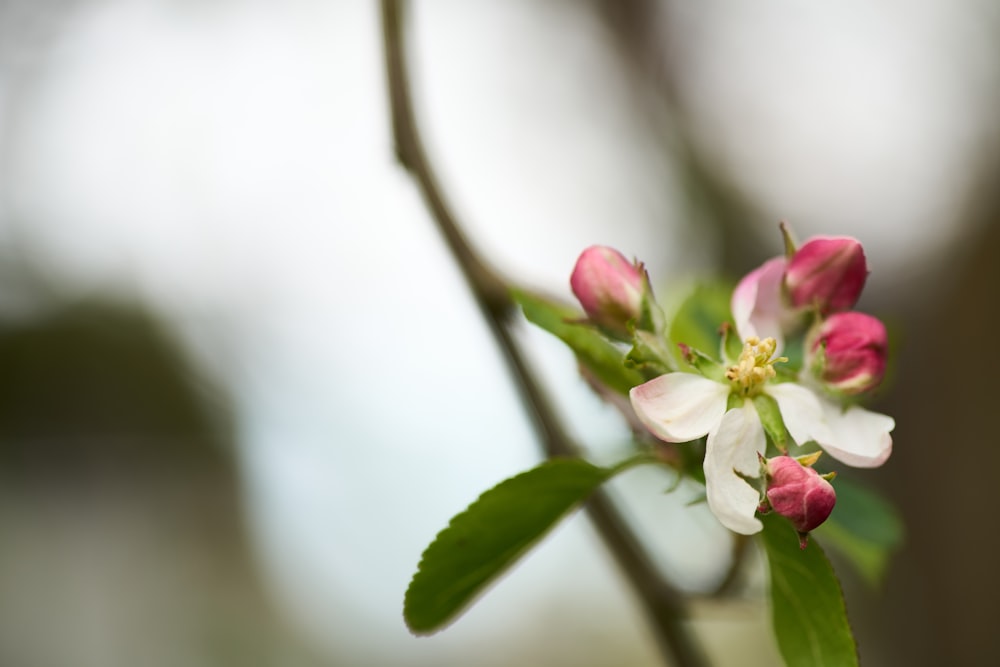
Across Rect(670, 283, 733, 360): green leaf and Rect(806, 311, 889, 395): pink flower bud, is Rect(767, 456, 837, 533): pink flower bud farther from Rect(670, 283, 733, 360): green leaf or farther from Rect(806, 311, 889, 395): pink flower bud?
Answer: Rect(670, 283, 733, 360): green leaf

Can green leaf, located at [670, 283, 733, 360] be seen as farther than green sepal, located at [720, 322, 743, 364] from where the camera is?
Yes

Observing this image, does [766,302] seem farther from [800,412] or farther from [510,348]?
[510,348]

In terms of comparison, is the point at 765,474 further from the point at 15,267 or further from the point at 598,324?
the point at 15,267

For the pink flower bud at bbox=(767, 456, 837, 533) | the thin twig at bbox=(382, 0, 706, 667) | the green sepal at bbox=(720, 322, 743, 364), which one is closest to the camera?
the pink flower bud at bbox=(767, 456, 837, 533)

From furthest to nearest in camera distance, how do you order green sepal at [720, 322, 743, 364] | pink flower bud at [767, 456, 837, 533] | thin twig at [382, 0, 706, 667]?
thin twig at [382, 0, 706, 667] < green sepal at [720, 322, 743, 364] < pink flower bud at [767, 456, 837, 533]

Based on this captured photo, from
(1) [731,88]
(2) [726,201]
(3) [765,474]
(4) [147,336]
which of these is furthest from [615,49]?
(3) [765,474]

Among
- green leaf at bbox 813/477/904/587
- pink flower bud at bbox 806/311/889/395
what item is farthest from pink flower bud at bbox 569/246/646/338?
green leaf at bbox 813/477/904/587

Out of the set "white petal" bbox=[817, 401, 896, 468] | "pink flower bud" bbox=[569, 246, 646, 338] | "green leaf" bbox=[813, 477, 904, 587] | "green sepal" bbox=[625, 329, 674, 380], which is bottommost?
"green leaf" bbox=[813, 477, 904, 587]

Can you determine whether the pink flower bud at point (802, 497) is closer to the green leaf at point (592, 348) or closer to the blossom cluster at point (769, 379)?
the blossom cluster at point (769, 379)
